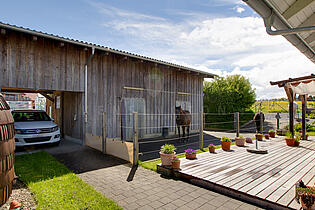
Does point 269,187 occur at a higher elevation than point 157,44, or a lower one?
lower

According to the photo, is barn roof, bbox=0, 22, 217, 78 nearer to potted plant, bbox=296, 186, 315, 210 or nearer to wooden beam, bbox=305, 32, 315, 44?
wooden beam, bbox=305, 32, 315, 44

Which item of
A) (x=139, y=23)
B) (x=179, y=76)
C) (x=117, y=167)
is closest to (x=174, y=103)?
(x=179, y=76)

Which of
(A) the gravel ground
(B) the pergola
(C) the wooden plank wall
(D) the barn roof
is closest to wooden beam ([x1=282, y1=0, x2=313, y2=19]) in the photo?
(B) the pergola

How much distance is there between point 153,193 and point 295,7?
3218mm

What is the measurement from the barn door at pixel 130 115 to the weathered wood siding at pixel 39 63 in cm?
212

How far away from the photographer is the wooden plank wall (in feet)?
24.3

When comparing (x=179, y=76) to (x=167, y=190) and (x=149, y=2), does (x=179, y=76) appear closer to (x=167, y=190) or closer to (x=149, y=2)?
(x=149, y=2)

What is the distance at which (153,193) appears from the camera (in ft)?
10.3

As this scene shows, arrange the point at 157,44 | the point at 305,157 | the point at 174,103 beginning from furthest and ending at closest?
the point at 174,103, the point at 157,44, the point at 305,157

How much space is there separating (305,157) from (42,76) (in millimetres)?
8522

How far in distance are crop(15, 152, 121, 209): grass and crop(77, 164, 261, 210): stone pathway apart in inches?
8.5

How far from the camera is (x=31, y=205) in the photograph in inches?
106

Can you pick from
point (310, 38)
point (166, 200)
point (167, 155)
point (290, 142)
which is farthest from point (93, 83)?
point (290, 142)

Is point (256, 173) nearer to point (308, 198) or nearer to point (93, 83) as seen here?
point (308, 198)
